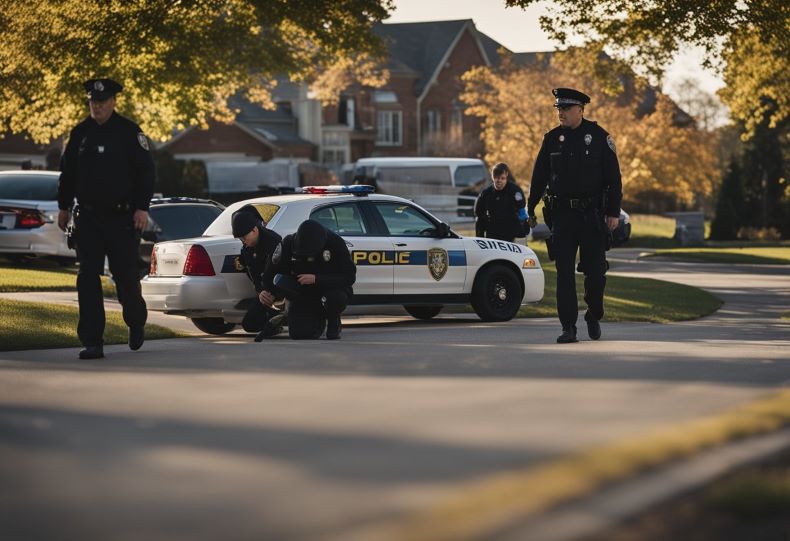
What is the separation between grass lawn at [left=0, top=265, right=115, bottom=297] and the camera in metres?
21.8

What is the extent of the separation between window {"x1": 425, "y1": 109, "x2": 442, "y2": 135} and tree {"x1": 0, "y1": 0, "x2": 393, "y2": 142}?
164 feet

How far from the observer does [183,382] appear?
8.98 m

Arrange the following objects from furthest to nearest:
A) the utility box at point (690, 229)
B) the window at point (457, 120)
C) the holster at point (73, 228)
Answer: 1. the window at point (457, 120)
2. the utility box at point (690, 229)
3. the holster at point (73, 228)

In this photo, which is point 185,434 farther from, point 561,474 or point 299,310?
point 299,310

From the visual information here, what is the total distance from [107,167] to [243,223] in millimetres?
2677

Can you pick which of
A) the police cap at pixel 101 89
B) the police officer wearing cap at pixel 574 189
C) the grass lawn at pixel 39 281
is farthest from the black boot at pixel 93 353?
the grass lawn at pixel 39 281

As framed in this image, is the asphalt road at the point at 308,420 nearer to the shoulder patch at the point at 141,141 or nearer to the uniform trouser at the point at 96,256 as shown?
the uniform trouser at the point at 96,256

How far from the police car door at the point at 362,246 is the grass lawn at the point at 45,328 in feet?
6.82

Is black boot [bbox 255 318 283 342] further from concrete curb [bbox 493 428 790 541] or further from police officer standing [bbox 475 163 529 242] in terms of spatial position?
concrete curb [bbox 493 428 790 541]

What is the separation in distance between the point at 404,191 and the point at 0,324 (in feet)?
155

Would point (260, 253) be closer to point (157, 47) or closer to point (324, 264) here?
point (324, 264)

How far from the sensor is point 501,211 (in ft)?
60.0

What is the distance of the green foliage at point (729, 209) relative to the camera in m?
57.4

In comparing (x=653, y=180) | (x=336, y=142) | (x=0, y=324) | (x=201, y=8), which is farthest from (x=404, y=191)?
(x=0, y=324)
